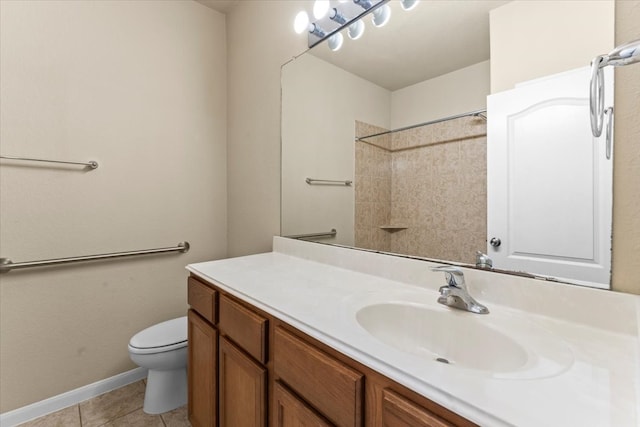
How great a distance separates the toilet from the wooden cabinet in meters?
0.21

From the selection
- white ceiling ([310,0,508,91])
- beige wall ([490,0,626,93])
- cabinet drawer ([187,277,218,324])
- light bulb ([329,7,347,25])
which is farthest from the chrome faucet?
light bulb ([329,7,347,25])

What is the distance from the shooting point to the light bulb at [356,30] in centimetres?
130

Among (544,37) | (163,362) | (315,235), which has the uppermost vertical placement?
(544,37)

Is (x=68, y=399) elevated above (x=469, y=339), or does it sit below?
below

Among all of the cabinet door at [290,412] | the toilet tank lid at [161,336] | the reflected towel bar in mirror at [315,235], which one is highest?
the reflected towel bar in mirror at [315,235]

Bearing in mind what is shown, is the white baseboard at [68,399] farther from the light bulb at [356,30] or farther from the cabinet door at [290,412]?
the light bulb at [356,30]

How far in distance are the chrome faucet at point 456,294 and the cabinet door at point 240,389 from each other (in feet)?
1.97

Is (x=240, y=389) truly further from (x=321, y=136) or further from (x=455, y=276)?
(x=321, y=136)

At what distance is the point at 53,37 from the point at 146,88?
46 cm

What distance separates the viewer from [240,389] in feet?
3.18

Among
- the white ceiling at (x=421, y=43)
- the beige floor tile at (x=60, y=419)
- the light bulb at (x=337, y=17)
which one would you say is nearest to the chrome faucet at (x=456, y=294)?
the white ceiling at (x=421, y=43)

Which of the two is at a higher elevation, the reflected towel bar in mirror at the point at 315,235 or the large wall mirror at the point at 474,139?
the large wall mirror at the point at 474,139

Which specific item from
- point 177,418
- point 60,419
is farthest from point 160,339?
point 60,419

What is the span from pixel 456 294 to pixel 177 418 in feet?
5.19
